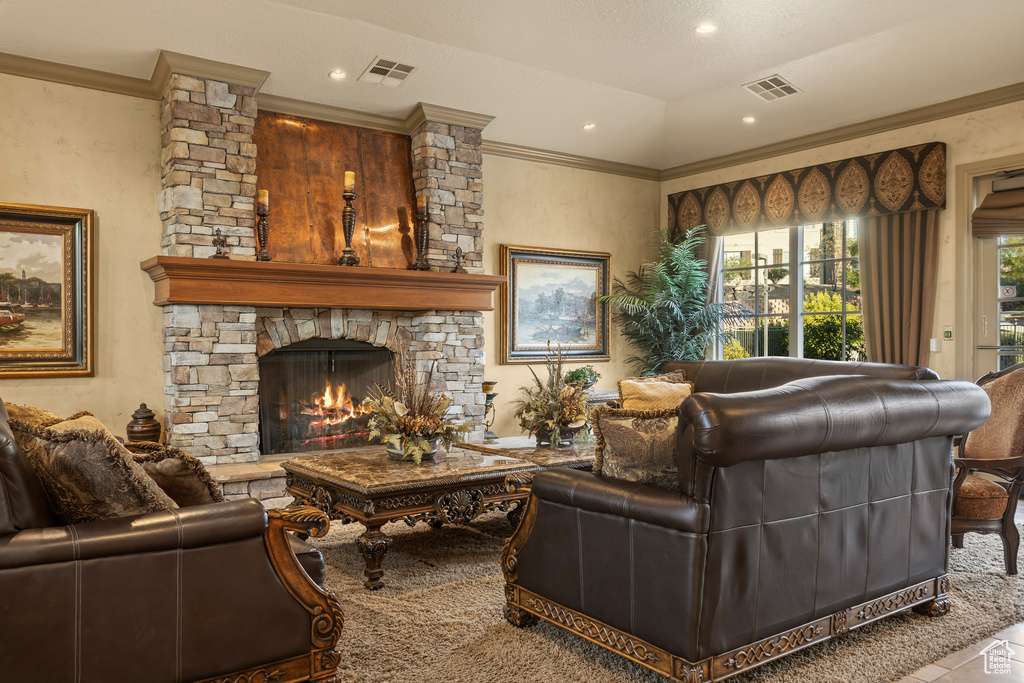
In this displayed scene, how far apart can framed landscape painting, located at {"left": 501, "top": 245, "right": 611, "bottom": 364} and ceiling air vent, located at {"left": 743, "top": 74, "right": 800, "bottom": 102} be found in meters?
2.22

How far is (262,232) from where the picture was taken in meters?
5.29

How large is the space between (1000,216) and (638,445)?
15.0 feet

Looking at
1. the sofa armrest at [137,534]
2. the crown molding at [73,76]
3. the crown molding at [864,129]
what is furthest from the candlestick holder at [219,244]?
the crown molding at [864,129]

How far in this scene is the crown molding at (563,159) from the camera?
22.5ft

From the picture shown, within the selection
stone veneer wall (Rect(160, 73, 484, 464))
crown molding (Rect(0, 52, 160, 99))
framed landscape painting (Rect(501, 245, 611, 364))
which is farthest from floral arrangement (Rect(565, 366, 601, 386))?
crown molding (Rect(0, 52, 160, 99))

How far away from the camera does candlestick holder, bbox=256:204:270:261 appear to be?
5254mm

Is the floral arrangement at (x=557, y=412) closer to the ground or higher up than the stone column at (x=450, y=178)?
closer to the ground

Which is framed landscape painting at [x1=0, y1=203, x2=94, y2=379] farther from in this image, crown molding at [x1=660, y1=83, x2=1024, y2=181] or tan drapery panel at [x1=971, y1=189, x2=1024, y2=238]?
tan drapery panel at [x1=971, y1=189, x2=1024, y2=238]

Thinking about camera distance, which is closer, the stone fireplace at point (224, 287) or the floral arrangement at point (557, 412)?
the floral arrangement at point (557, 412)

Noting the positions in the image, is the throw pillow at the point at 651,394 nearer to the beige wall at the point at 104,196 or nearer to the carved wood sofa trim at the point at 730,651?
the carved wood sofa trim at the point at 730,651

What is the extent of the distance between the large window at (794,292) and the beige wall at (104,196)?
537 centimetres

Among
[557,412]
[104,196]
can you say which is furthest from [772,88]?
[104,196]

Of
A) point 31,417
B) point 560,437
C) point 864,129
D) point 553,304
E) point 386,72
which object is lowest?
point 560,437

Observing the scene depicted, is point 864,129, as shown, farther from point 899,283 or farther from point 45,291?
point 45,291
